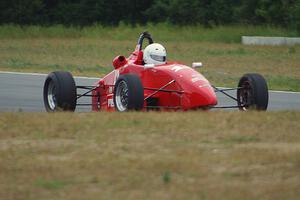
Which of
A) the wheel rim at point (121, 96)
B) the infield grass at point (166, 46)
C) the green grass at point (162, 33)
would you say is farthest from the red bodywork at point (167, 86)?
the green grass at point (162, 33)

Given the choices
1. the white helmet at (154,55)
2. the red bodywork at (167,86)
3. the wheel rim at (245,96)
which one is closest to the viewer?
the red bodywork at (167,86)

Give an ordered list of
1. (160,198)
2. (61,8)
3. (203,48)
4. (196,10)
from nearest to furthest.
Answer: (160,198)
(203,48)
(196,10)
(61,8)

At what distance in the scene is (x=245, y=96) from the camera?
Result: 1499cm

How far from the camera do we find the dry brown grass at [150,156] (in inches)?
320

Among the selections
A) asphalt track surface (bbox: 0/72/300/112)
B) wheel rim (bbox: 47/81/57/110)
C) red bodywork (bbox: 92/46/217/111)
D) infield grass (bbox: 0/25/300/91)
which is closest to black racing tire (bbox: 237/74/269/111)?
red bodywork (bbox: 92/46/217/111)

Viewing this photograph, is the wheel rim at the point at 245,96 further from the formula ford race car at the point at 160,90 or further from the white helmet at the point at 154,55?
the white helmet at the point at 154,55

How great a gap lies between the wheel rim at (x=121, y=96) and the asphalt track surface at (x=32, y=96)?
8.84 feet

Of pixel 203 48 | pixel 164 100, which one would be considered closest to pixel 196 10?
pixel 203 48

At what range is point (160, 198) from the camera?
7.80 meters

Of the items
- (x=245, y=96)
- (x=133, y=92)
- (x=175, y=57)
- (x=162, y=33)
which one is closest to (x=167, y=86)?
(x=133, y=92)

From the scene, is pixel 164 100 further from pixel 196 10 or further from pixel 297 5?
pixel 196 10

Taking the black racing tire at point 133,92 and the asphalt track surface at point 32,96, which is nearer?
the black racing tire at point 133,92

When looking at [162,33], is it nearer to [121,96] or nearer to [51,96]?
[51,96]

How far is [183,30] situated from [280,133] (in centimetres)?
3685
